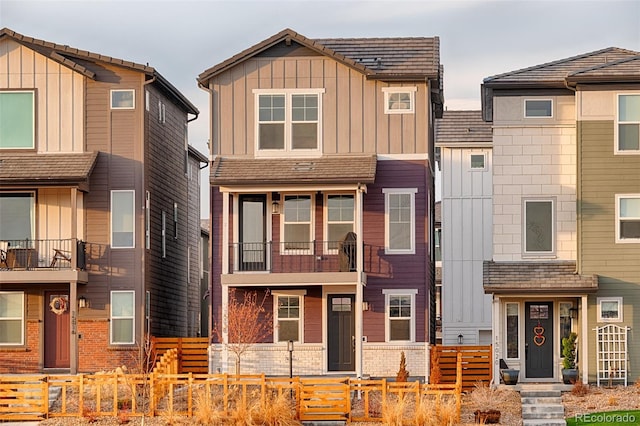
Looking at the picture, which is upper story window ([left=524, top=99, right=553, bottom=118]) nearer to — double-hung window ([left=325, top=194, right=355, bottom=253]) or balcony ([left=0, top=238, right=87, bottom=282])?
double-hung window ([left=325, top=194, right=355, bottom=253])

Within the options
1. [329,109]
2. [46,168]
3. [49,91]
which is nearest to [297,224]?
[329,109]

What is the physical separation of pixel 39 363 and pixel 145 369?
3.28m

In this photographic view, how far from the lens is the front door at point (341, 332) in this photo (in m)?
34.7

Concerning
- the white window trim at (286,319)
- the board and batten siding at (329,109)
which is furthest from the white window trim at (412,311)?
the board and batten siding at (329,109)

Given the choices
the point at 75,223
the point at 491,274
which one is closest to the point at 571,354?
the point at 491,274

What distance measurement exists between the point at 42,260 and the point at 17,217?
161 cm

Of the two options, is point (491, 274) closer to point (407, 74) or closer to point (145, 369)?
point (407, 74)

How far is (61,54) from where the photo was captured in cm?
3609

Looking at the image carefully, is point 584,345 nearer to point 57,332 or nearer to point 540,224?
point 540,224

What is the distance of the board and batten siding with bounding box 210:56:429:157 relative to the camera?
34.8 meters

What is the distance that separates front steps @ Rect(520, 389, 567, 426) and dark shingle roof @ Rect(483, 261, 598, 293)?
301 centimetres

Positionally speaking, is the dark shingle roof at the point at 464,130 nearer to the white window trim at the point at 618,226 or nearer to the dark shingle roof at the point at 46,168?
the white window trim at the point at 618,226

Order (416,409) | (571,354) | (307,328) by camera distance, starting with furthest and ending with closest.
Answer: (307,328), (571,354), (416,409)

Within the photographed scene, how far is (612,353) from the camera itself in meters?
32.8
